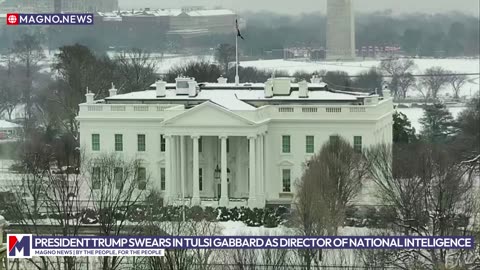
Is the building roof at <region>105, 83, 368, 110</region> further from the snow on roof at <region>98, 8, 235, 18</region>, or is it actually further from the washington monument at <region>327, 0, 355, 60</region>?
the washington monument at <region>327, 0, 355, 60</region>

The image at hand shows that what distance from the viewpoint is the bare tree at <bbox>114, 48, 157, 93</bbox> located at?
91.6 metres

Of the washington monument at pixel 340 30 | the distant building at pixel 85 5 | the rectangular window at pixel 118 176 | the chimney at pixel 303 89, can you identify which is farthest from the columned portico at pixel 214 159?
the washington monument at pixel 340 30

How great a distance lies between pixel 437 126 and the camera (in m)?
81.6

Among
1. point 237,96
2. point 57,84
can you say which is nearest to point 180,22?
point 57,84

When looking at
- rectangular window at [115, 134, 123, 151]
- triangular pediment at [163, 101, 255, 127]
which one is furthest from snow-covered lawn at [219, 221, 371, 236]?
rectangular window at [115, 134, 123, 151]

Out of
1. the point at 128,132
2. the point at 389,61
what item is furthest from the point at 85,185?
the point at 389,61

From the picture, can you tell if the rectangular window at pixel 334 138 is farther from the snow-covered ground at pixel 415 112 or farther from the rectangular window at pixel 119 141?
the snow-covered ground at pixel 415 112

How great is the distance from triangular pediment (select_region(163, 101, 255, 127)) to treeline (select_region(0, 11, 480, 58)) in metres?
79.3

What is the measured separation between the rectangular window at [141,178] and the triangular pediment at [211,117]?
95.1 inches

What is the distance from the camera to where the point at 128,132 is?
56969 millimetres

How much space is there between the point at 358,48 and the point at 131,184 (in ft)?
316

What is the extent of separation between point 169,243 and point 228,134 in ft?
101

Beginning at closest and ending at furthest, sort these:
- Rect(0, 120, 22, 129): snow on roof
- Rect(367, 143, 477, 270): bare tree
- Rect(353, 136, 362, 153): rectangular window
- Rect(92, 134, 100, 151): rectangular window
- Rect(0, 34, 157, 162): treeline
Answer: Rect(367, 143, 477, 270): bare tree → Rect(353, 136, 362, 153): rectangular window → Rect(92, 134, 100, 151): rectangular window → Rect(0, 34, 157, 162): treeline → Rect(0, 120, 22, 129): snow on roof

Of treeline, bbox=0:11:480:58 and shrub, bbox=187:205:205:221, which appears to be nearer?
shrub, bbox=187:205:205:221
